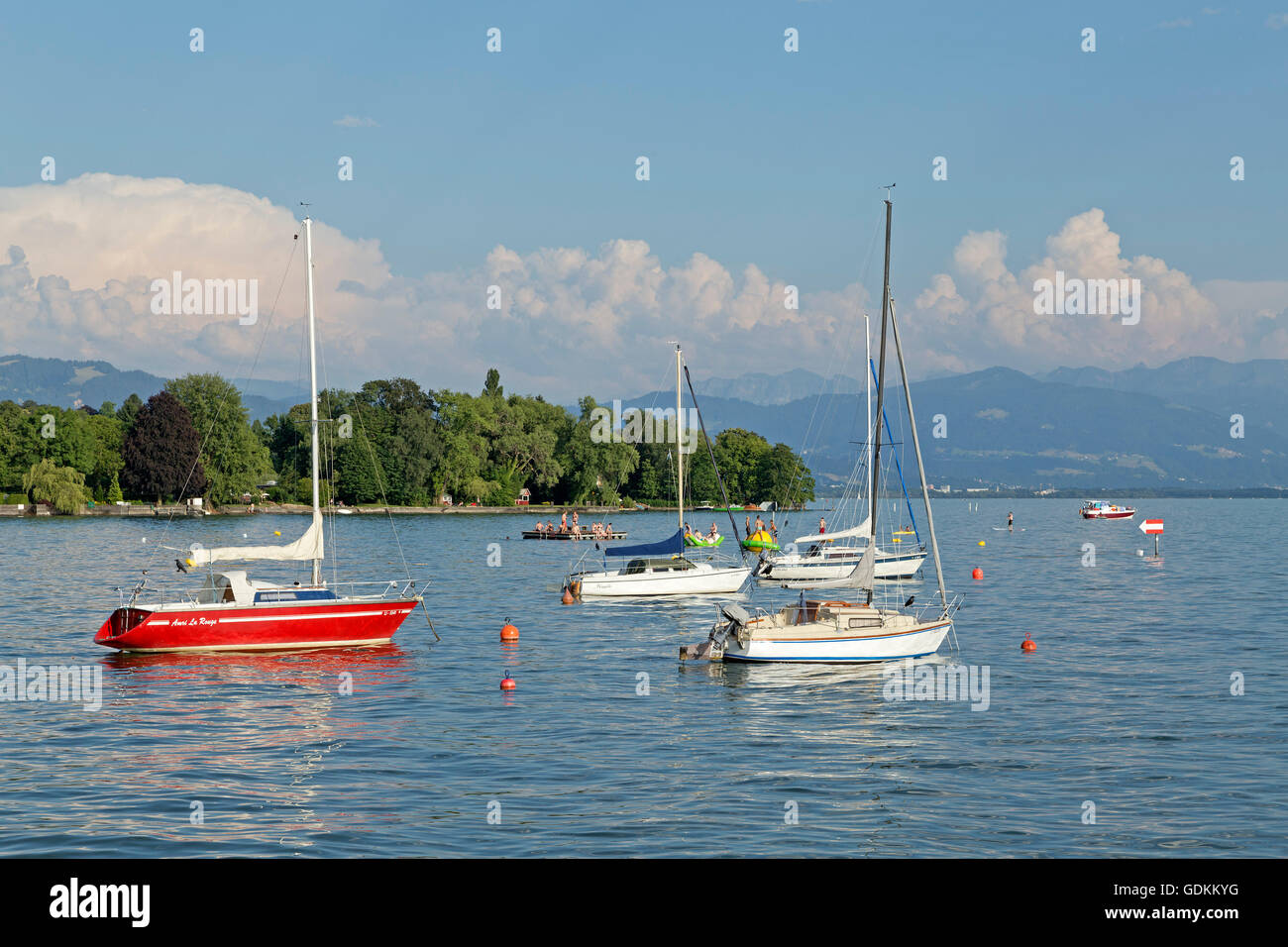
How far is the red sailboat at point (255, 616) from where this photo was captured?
4044 cm

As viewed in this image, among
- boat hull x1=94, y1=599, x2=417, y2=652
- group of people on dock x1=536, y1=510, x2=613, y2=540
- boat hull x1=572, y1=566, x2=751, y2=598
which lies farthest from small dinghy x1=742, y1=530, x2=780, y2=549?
boat hull x1=94, y1=599, x2=417, y2=652

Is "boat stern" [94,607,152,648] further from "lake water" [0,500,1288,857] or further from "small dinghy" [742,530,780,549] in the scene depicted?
"small dinghy" [742,530,780,549]

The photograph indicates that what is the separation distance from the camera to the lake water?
786 inches

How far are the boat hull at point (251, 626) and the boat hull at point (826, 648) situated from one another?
44.2 ft

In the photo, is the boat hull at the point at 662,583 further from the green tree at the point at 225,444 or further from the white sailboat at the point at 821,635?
the green tree at the point at 225,444

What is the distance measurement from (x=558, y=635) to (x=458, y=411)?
15102 cm

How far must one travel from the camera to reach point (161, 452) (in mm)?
171125

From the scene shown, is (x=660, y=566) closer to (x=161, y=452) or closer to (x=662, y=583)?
(x=662, y=583)

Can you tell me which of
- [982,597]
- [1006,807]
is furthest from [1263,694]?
[982,597]

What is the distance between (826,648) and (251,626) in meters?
20.4

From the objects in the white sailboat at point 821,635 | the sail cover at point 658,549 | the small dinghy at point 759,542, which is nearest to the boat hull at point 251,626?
the white sailboat at point 821,635
